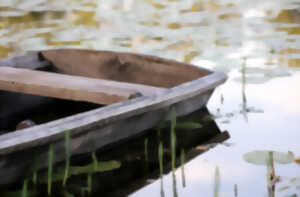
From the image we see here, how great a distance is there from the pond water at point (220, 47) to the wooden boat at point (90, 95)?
30 cm

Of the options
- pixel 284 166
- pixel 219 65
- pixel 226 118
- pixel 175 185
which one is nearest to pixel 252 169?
pixel 284 166

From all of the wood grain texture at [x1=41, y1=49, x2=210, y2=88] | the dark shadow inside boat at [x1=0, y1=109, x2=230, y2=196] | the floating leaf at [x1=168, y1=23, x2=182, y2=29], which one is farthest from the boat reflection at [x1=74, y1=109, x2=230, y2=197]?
the floating leaf at [x1=168, y1=23, x2=182, y2=29]

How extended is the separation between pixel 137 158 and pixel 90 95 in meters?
0.39

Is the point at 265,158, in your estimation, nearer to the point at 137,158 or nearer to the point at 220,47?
the point at 137,158

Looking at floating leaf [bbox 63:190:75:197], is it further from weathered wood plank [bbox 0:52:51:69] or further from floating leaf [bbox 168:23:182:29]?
floating leaf [bbox 168:23:182:29]

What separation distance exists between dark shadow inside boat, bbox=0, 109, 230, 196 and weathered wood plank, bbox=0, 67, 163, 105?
222 mm

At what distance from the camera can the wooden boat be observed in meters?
2.38

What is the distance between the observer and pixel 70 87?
10.1 feet

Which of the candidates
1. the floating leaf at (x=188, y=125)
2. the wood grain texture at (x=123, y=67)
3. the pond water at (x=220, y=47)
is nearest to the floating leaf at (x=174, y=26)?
the pond water at (x=220, y=47)

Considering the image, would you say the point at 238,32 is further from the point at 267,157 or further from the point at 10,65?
Result: the point at 267,157

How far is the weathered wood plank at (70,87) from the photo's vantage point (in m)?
2.98

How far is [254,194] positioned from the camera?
2396 millimetres

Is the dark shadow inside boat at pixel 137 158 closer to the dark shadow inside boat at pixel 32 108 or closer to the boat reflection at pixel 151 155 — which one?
the boat reflection at pixel 151 155

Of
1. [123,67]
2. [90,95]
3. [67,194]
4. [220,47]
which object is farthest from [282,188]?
[220,47]
